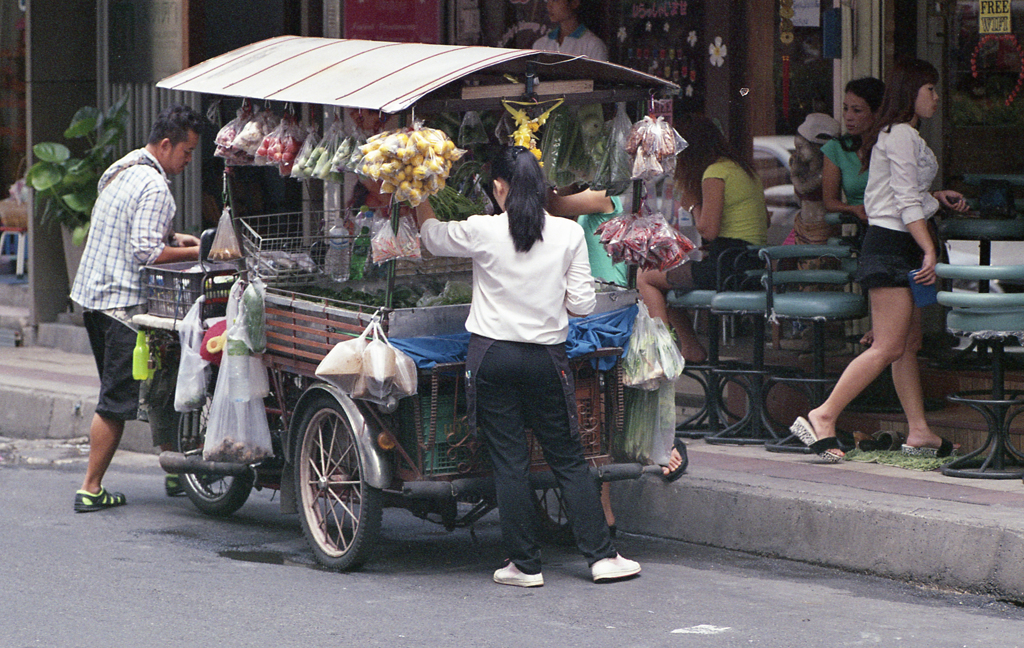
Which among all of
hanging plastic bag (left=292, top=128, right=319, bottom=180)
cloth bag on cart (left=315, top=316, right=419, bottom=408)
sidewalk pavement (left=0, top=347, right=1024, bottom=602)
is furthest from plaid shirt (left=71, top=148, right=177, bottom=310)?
sidewalk pavement (left=0, top=347, right=1024, bottom=602)

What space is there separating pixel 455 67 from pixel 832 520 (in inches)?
98.5

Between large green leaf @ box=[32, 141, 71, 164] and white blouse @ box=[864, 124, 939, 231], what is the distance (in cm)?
691

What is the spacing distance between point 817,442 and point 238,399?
294 cm

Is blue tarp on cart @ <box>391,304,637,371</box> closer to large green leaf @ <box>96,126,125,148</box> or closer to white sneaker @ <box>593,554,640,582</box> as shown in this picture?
white sneaker @ <box>593,554,640,582</box>

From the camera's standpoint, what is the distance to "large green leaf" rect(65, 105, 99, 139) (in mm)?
11328

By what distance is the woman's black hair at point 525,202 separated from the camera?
5.51 meters

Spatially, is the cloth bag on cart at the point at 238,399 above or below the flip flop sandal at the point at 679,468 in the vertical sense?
above

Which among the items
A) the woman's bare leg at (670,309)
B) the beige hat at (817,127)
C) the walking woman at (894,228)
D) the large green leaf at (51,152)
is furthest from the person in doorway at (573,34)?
the large green leaf at (51,152)

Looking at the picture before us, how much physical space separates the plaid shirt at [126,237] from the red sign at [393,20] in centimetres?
363

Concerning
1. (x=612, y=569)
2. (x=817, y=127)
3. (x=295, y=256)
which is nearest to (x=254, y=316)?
(x=295, y=256)

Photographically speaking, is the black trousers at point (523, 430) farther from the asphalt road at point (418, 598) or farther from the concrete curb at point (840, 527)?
the concrete curb at point (840, 527)

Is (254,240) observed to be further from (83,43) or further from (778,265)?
(83,43)

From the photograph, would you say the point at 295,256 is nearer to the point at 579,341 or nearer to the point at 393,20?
the point at 579,341

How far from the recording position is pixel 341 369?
5.46m
